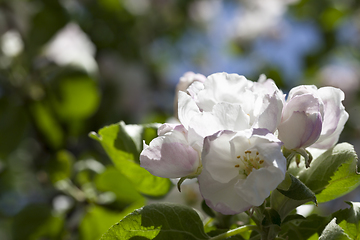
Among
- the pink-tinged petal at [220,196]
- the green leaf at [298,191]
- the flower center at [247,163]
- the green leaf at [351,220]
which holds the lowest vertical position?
the green leaf at [351,220]

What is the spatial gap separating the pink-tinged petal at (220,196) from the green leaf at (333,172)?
0.14 m

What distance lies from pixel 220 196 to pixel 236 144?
6cm

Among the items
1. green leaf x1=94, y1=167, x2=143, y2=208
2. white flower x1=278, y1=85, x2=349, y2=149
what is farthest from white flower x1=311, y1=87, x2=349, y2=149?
green leaf x1=94, y1=167, x2=143, y2=208

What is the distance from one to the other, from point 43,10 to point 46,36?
11 cm

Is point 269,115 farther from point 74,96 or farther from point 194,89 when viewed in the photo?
point 74,96

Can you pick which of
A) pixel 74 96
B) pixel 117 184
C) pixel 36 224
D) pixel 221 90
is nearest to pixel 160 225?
pixel 221 90

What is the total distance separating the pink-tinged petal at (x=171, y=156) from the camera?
16.9 inches

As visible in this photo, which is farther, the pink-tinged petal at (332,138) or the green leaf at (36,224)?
the green leaf at (36,224)

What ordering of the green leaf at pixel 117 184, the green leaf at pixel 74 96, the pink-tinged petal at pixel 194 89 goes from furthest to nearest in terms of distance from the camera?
1. the green leaf at pixel 74 96
2. the green leaf at pixel 117 184
3. the pink-tinged petal at pixel 194 89

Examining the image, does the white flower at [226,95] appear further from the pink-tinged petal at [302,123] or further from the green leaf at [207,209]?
the green leaf at [207,209]

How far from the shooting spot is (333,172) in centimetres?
48

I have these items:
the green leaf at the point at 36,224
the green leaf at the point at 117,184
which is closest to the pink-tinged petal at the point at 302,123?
the green leaf at the point at 117,184

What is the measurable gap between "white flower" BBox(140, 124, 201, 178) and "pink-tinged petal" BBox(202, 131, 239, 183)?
0.09 feet

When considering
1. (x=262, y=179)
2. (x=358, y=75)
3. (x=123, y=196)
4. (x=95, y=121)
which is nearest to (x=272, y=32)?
(x=358, y=75)
